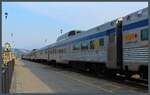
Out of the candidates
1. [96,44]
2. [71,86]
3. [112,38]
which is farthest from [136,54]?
[96,44]

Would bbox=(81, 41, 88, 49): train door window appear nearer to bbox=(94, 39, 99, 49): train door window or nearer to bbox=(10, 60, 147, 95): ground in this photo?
bbox=(94, 39, 99, 49): train door window

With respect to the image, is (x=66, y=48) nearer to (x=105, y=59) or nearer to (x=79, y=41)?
(x=79, y=41)

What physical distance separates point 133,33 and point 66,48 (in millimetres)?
22368

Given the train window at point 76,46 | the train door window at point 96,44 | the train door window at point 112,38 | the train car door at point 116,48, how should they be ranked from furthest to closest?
the train window at point 76,46 → the train door window at point 96,44 → the train door window at point 112,38 → the train car door at point 116,48

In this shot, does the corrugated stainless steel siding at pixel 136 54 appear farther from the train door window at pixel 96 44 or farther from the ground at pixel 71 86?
the train door window at pixel 96 44

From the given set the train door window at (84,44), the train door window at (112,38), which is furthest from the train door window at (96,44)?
the train door window at (112,38)

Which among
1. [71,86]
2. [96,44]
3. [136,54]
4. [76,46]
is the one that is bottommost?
[71,86]

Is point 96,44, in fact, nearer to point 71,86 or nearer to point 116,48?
point 116,48

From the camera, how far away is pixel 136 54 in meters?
21.4

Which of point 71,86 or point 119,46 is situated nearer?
point 71,86

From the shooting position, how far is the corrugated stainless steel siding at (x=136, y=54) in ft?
66.8

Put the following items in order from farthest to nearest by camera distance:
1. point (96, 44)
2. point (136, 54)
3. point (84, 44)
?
point (84, 44) < point (96, 44) < point (136, 54)

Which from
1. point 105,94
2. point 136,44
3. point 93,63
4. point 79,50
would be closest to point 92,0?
point 105,94

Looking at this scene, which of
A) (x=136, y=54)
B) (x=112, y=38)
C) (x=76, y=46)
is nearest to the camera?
(x=136, y=54)
